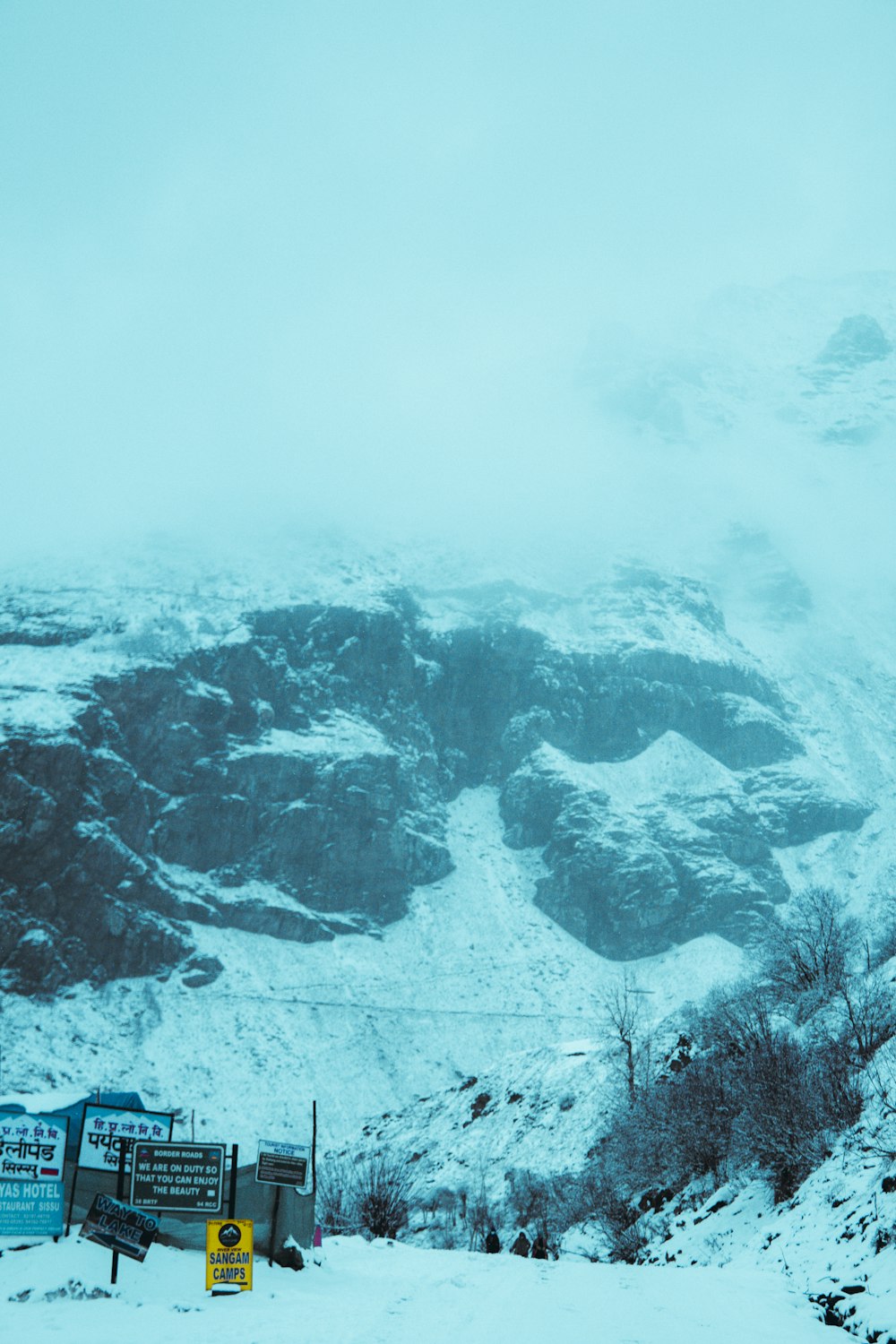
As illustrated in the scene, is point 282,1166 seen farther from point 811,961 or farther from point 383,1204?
point 811,961

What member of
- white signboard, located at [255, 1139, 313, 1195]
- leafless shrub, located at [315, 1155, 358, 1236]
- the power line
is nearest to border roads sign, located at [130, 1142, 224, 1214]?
white signboard, located at [255, 1139, 313, 1195]

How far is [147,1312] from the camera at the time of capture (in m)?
14.8

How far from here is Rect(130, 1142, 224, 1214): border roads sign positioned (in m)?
17.7

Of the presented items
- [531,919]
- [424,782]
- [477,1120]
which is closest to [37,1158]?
[477,1120]

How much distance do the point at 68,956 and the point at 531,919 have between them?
61.6m

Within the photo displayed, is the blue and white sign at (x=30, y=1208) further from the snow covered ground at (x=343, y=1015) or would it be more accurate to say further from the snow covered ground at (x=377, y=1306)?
the snow covered ground at (x=343, y=1015)

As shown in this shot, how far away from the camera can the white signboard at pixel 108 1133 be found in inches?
710

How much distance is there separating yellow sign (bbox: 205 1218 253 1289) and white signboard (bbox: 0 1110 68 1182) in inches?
118

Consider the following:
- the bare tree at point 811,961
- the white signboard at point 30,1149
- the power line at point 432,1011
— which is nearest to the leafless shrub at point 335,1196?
the bare tree at point 811,961

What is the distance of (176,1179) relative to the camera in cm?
1800

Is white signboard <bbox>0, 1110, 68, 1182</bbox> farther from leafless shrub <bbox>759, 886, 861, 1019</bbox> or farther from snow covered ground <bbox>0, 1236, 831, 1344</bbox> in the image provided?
leafless shrub <bbox>759, 886, 861, 1019</bbox>

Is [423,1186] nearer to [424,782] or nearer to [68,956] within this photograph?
[68,956]

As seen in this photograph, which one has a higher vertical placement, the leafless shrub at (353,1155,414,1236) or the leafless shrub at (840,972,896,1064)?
the leafless shrub at (840,972,896,1064)

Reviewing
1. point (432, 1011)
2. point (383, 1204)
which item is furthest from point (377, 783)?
point (383, 1204)
